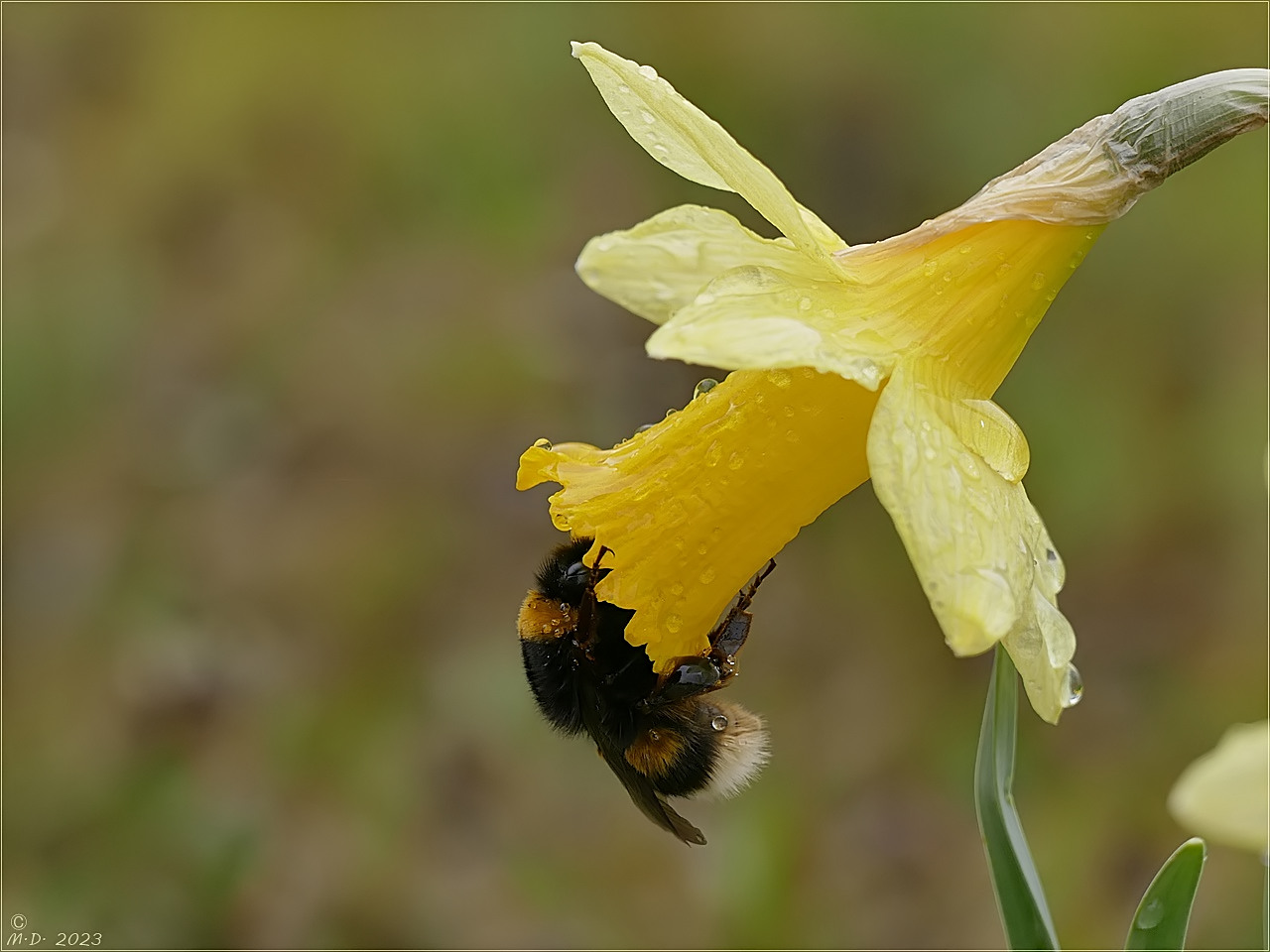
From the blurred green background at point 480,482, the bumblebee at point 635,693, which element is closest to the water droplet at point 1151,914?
the bumblebee at point 635,693

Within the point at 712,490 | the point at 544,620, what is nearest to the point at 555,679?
the point at 544,620

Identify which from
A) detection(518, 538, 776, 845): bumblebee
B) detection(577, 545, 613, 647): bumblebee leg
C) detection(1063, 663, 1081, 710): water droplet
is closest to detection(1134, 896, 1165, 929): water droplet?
detection(1063, 663, 1081, 710): water droplet

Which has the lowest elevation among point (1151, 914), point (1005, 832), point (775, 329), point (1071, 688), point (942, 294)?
point (1151, 914)

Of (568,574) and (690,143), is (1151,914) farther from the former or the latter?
(690,143)

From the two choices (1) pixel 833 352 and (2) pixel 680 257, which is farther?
(2) pixel 680 257

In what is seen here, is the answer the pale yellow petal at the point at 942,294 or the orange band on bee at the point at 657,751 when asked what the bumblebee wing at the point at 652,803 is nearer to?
the orange band on bee at the point at 657,751

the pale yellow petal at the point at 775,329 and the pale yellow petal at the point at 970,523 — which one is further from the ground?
the pale yellow petal at the point at 775,329

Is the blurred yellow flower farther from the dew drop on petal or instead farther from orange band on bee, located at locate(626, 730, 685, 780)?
orange band on bee, located at locate(626, 730, 685, 780)
